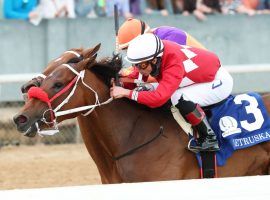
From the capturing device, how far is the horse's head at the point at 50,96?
550cm

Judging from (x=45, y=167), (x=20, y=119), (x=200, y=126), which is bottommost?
(x=45, y=167)

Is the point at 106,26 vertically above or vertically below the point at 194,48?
below

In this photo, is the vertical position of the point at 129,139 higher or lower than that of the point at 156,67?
lower

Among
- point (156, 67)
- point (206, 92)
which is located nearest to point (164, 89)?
point (156, 67)

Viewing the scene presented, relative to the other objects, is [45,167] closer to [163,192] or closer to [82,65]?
[82,65]

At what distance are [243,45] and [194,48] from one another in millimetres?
5246

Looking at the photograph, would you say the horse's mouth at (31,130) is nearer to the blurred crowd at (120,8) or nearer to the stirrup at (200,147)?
the stirrup at (200,147)

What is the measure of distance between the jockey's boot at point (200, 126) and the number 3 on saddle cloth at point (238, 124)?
0.32 ft

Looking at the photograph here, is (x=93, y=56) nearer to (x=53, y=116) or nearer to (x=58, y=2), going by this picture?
(x=53, y=116)

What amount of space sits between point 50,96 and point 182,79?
90 cm

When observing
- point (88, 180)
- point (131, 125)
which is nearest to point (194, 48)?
point (131, 125)

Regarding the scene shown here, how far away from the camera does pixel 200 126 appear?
5707mm

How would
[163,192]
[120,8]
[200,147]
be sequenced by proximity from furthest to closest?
[120,8]
[200,147]
[163,192]

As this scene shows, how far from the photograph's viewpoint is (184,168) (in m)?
5.76
